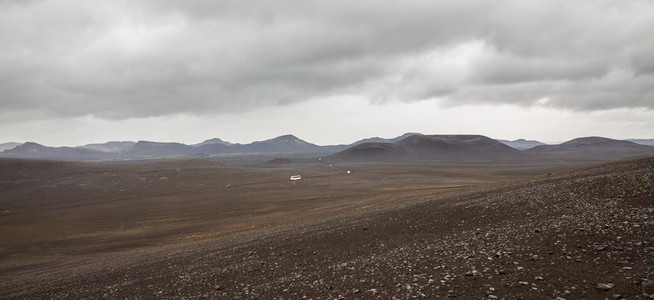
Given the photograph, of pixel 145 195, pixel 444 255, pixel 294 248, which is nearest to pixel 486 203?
pixel 444 255

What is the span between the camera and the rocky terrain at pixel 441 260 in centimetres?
866

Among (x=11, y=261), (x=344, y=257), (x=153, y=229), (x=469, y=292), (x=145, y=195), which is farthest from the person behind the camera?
(x=145, y=195)

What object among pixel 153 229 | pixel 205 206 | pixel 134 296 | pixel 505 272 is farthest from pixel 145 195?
pixel 505 272

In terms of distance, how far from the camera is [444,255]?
12.1 metres

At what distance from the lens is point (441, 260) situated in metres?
11.6

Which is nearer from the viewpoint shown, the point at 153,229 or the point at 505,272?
the point at 505,272

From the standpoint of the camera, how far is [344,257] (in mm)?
14656

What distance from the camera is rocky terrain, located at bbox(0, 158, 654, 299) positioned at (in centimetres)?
866

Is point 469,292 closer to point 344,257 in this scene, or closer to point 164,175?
point 344,257

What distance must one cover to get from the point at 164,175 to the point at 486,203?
112457mm

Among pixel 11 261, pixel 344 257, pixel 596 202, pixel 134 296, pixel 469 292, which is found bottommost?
pixel 11 261

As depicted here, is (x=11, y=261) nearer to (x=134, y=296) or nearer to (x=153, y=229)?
(x=153, y=229)

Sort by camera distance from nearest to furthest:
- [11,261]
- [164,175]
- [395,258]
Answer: [395,258], [11,261], [164,175]

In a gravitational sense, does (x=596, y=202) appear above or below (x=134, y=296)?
above
